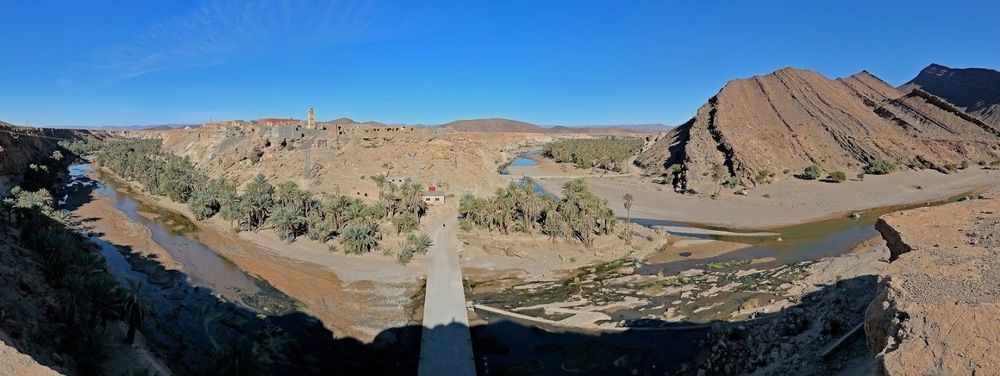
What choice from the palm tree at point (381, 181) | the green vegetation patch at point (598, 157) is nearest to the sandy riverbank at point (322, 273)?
the palm tree at point (381, 181)

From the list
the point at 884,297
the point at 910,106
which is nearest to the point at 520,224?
the point at 884,297

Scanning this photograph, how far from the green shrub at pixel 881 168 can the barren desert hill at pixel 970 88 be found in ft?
121

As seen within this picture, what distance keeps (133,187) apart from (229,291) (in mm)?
62210

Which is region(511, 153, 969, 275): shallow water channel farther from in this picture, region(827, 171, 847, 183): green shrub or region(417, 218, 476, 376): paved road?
region(827, 171, 847, 183): green shrub

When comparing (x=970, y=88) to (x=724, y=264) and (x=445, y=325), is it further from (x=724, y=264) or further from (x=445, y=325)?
(x=445, y=325)

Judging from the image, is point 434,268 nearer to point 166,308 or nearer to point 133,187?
point 166,308

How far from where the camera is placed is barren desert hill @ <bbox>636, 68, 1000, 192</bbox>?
82062mm

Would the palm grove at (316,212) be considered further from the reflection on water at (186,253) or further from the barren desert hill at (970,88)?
the barren desert hill at (970,88)

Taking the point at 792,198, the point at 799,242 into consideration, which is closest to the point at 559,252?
the point at 799,242

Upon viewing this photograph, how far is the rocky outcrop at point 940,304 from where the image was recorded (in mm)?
7438

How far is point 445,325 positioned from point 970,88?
493 feet

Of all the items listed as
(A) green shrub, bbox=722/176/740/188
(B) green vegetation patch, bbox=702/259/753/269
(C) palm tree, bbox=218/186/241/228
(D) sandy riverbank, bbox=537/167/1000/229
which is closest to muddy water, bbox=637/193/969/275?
(B) green vegetation patch, bbox=702/259/753/269

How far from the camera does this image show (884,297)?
9695 millimetres

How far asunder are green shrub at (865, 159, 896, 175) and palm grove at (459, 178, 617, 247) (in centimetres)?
5462
